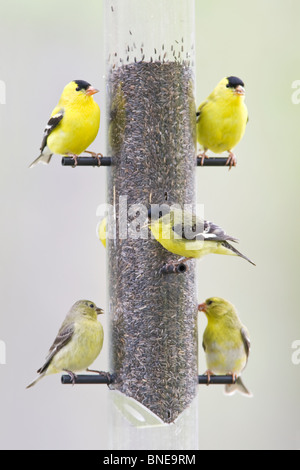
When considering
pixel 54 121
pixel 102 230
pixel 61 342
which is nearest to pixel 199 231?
pixel 102 230

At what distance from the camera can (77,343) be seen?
429 cm

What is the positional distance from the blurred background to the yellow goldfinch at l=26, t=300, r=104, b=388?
7.32ft

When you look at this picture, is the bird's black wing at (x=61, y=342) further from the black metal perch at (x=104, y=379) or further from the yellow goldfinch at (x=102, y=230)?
the yellow goldfinch at (x=102, y=230)

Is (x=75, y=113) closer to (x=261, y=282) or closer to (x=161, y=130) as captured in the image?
(x=161, y=130)

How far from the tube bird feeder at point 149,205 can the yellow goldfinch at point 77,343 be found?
104 millimetres

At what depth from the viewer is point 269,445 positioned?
23.4 feet

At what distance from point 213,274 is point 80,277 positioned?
3.52ft

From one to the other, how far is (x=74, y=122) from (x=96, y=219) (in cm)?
220

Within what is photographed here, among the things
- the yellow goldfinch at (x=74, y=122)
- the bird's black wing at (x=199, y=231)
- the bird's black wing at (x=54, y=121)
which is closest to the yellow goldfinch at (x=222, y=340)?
the bird's black wing at (x=199, y=231)

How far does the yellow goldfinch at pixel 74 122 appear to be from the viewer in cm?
448

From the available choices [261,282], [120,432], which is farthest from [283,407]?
[120,432]

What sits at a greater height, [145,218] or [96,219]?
[145,218]

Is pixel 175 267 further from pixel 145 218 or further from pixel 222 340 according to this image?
pixel 222 340

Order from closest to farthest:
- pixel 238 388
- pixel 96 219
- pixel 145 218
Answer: pixel 145 218, pixel 238 388, pixel 96 219
